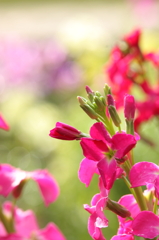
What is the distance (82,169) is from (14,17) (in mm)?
4830

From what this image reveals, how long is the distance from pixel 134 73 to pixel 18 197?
273 millimetres

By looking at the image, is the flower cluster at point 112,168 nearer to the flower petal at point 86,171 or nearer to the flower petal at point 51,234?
the flower petal at point 86,171

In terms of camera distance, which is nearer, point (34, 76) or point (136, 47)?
point (136, 47)

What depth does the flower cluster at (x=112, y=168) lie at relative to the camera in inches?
12.7

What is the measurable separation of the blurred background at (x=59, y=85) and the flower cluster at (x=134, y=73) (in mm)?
31

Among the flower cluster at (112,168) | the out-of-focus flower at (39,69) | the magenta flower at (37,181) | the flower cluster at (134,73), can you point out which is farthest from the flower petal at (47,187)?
the out-of-focus flower at (39,69)

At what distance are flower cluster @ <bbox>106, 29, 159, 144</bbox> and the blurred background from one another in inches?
1.2

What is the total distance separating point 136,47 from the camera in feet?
2.15

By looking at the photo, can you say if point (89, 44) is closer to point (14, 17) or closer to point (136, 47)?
point (136, 47)

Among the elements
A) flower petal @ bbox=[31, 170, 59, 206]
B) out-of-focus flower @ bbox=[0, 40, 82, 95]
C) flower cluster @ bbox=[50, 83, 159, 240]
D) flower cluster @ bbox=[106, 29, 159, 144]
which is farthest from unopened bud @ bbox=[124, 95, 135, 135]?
out-of-focus flower @ bbox=[0, 40, 82, 95]

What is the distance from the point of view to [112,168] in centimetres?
32

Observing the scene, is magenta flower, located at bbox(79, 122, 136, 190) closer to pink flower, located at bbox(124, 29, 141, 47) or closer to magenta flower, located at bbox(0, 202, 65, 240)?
magenta flower, located at bbox(0, 202, 65, 240)

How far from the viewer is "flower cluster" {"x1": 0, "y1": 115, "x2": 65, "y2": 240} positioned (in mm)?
442

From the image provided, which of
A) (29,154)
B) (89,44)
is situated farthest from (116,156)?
(89,44)
